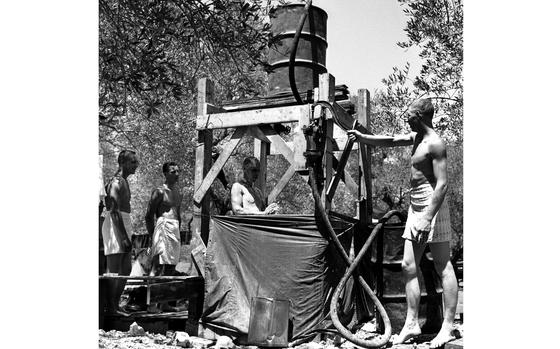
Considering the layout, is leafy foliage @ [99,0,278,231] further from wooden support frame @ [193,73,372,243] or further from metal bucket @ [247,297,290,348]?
metal bucket @ [247,297,290,348]

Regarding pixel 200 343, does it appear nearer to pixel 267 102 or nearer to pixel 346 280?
pixel 346 280

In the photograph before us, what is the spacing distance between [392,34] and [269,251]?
208cm

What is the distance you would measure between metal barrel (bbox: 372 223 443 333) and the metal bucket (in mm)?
846

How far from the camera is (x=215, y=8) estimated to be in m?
4.85

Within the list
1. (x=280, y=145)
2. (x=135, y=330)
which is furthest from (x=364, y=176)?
(x=135, y=330)

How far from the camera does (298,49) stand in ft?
20.4

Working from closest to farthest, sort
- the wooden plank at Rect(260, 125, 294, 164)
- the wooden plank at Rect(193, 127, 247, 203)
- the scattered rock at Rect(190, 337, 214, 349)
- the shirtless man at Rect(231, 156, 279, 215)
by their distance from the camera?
the scattered rock at Rect(190, 337, 214, 349), the wooden plank at Rect(260, 125, 294, 164), the wooden plank at Rect(193, 127, 247, 203), the shirtless man at Rect(231, 156, 279, 215)

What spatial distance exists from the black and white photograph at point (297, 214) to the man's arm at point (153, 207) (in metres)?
0.01

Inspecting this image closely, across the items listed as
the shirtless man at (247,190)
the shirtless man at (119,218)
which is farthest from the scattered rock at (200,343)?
the shirtless man at (247,190)

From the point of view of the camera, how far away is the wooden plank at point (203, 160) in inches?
216

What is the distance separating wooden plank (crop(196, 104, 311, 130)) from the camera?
16.9ft

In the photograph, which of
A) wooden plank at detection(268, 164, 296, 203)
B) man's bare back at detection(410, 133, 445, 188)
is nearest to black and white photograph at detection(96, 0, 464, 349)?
man's bare back at detection(410, 133, 445, 188)
